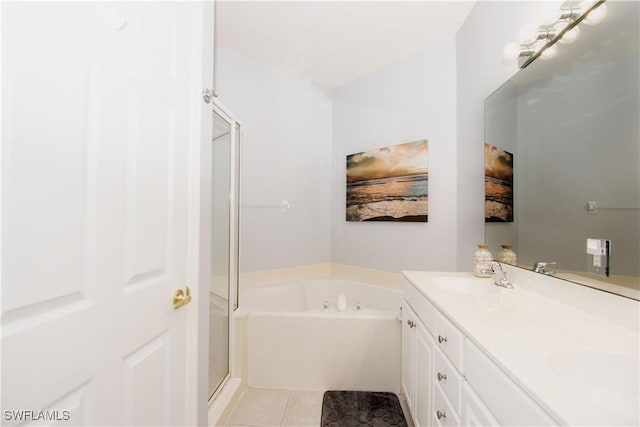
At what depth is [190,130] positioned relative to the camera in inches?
39.9

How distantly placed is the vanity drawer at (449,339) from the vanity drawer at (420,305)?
60 millimetres

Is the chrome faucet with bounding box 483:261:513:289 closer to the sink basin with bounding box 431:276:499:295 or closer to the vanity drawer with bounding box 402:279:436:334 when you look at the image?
the sink basin with bounding box 431:276:499:295

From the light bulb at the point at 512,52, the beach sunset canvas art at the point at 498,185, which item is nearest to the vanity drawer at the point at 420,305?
the beach sunset canvas art at the point at 498,185

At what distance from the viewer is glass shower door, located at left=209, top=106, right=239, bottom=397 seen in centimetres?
145

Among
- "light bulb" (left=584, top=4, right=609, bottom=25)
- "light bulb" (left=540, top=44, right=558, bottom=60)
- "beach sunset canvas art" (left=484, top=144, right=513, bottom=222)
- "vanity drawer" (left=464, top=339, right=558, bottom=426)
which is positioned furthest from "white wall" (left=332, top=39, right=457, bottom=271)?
"vanity drawer" (left=464, top=339, right=558, bottom=426)

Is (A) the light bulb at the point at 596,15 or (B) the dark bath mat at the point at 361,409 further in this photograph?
(B) the dark bath mat at the point at 361,409

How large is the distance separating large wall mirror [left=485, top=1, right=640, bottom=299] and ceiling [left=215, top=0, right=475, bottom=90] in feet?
3.19

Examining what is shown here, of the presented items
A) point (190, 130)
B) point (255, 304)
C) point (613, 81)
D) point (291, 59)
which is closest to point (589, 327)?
point (613, 81)

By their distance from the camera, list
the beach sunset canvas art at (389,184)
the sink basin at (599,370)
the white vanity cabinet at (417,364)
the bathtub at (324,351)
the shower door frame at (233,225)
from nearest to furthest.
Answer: the sink basin at (599,370)
the white vanity cabinet at (417,364)
the shower door frame at (233,225)
the bathtub at (324,351)
the beach sunset canvas art at (389,184)

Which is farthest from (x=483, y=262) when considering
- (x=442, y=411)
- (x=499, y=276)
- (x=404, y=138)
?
(x=404, y=138)

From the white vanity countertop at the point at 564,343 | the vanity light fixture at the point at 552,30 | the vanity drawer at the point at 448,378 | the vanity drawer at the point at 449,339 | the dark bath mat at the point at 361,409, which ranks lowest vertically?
the dark bath mat at the point at 361,409

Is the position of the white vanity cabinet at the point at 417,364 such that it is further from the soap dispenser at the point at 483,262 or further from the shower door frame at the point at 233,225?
the shower door frame at the point at 233,225

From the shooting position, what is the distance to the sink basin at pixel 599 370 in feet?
→ 2.07

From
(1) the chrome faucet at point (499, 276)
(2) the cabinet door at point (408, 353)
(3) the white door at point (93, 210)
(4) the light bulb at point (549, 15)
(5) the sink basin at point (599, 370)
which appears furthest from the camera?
(2) the cabinet door at point (408, 353)
